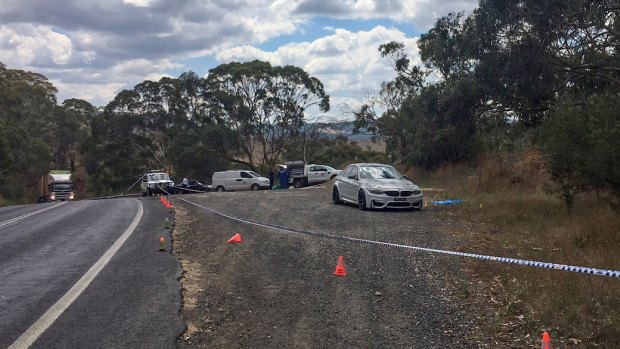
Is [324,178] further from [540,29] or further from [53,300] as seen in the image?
[53,300]

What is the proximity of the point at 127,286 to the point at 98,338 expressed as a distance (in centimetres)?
219

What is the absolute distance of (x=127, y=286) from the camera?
23.9 ft

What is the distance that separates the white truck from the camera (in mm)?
40781

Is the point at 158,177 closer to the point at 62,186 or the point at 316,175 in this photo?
the point at 62,186

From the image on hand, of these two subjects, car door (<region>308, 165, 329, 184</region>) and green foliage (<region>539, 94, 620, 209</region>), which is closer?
green foliage (<region>539, 94, 620, 209</region>)

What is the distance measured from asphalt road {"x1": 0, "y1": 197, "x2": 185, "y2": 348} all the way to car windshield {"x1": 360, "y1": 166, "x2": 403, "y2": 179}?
6706mm

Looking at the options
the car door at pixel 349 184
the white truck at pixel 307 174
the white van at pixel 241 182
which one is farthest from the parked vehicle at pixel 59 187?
the car door at pixel 349 184

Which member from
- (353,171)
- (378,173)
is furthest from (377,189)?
(353,171)

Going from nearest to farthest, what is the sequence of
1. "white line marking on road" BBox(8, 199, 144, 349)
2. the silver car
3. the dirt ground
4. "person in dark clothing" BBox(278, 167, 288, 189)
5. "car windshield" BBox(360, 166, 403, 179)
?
"white line marking on road" BBox(8, 199, 144, 349) → the dirt ground → the silver car → "car windshield" BBox(360, 166, 403, 179) → "person in dark clothing" BBox(278, 167, 288, 189)

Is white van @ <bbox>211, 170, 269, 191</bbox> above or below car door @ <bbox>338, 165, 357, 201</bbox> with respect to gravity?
below

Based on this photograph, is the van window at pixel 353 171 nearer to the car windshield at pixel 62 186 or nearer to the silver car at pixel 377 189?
the silver car at pixel 377 189

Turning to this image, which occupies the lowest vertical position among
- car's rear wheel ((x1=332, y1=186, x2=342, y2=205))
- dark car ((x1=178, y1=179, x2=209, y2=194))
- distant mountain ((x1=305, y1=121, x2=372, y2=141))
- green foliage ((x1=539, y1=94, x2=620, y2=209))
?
dark car ((x1=178, y1=179, x2=209, y2=194))

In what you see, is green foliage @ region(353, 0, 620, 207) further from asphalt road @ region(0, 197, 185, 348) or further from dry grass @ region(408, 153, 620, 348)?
asphalt road @ region(0, 197, 185, 348)

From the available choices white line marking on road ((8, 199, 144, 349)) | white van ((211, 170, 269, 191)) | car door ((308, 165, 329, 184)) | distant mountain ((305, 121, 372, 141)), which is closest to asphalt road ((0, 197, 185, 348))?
white line marking on road ((8, 199, 144, 349))
